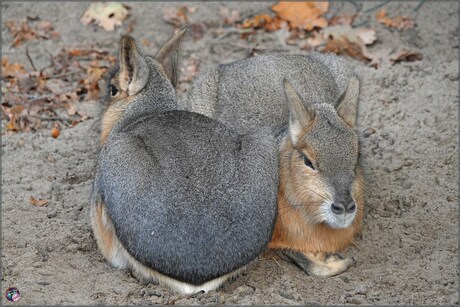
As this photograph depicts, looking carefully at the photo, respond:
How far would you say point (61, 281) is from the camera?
5.25 meters

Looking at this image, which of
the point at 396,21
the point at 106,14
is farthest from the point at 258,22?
the point at 106,14

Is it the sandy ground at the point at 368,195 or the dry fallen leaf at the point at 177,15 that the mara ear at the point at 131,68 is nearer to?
the sandy ground at the point at 368,195

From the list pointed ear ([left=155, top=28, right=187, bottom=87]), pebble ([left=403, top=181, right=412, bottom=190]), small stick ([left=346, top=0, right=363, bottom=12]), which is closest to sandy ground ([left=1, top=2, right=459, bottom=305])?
pebble ([left=403, top=181, right=412, bottom=190])

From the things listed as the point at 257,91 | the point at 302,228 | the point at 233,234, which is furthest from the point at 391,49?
the point at 233,234

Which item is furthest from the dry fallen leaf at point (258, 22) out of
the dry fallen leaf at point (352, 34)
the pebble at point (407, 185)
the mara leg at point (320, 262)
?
the mara leg at point (320, 262)

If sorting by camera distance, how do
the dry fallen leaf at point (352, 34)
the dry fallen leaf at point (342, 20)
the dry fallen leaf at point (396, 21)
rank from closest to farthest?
the dry fallen leaf at point (352, 34)
the dry fallen leaf at point (396, 21)
the dry fallen leaf at point (342, 20)

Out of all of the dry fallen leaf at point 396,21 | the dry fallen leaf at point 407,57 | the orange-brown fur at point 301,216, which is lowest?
the dry fallen leaf at point 407,57

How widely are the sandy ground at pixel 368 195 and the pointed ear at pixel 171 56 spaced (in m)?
1.21

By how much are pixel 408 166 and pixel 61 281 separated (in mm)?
3131

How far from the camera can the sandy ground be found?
17.0 ft

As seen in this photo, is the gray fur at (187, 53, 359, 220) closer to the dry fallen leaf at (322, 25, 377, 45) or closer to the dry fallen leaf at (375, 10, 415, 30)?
the dry fallen leaf at (322, 25, 377, 45)

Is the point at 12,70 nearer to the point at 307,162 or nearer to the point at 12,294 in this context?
the point at 12,294

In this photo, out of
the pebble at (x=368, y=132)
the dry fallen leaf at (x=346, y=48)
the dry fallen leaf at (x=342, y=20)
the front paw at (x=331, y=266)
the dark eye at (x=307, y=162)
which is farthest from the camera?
the dry fallen leaf at (x=342, y=20)

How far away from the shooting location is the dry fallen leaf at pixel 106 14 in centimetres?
932
